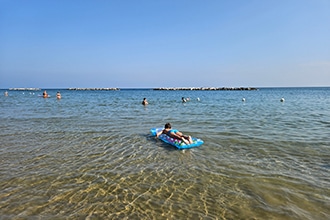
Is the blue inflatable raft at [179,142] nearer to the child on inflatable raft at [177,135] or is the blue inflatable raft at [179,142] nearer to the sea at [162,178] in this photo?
the child on inflatable raft at [177,135]

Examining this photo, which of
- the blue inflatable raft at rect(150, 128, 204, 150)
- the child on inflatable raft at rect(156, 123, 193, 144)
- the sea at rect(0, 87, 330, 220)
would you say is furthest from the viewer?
the child on inflatable raft at rect(156, 123, 193, 144)

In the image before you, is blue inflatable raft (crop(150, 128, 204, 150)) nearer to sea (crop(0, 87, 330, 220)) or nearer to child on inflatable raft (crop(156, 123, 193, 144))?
child on inflatable raft (crop(156, 123, 193, 144))

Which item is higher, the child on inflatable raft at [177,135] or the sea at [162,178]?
the child on inflatable raft at [177,135]

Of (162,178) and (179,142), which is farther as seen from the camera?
(179,142)

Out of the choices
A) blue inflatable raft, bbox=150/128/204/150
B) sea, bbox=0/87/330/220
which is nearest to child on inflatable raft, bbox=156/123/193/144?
blue inflatable raft, bbox=150/128/204/150

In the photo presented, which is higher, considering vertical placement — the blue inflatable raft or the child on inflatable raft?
the child on inflatable raft

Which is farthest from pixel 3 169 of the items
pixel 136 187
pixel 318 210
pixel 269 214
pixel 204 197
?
pixel 318 210

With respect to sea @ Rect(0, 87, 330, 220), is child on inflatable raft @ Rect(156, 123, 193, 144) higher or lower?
higher

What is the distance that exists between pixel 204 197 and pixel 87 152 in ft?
16.6

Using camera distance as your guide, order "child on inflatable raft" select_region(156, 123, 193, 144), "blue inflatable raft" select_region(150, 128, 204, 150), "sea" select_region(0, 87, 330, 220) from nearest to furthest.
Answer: "sea" select_region(0, 87, 330, 220), "blue inflatable raft" select_region(150, 128, 204, 150), "child on inflatable raft" select_region(156, 123, 193, 144)

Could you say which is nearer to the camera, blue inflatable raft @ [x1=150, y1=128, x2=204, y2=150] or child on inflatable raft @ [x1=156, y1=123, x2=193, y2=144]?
blue inflatable raft @ [x1=150, y1=128, x2=204, y2=150]

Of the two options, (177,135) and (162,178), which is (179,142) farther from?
(162,178)

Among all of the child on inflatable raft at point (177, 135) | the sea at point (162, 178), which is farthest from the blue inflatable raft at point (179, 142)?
the sea at point (162, 178)

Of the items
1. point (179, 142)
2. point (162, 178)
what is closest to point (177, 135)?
point (179, 142)
